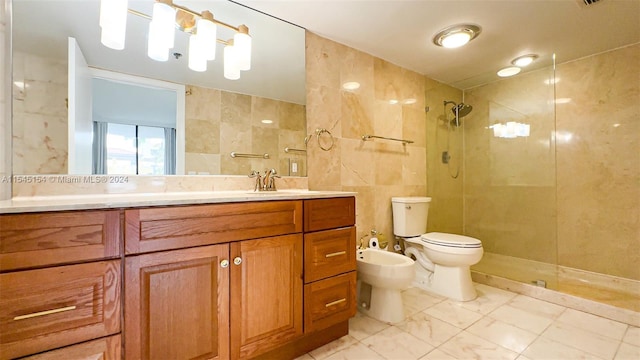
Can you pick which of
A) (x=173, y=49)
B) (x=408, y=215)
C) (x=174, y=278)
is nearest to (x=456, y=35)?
(x=408, y=215)

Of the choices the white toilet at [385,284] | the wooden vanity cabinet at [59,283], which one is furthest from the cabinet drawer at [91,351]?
the white toilet at [385,284]

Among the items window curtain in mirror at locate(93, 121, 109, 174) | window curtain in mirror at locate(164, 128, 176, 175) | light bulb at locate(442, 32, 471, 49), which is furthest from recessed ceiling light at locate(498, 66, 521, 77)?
window curtain in mirror at locate(93, 121, 109, 174)

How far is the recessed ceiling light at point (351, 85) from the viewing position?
2209mm

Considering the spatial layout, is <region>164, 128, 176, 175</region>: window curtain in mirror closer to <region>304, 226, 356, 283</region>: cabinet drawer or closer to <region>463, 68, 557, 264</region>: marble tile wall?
<region>304, 226, 356, 283</region>: cabinet drawer

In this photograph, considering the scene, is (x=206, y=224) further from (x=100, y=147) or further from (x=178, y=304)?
(x=100, y=147)

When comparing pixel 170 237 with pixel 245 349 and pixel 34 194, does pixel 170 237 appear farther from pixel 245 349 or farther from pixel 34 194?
pixel 34 194

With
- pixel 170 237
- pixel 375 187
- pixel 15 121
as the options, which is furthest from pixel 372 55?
pixel 15 121

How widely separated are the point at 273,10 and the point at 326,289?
1775mm

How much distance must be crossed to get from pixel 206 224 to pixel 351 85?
1666mm

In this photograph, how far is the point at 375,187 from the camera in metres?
2.42

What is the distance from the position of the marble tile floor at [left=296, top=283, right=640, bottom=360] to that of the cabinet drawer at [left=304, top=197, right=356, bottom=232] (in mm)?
718

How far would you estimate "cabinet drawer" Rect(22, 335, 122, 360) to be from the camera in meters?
0.85

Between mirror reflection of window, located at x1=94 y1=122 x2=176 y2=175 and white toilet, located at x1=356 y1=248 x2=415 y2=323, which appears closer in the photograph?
mirror reflection of window, located at x1=94 y1=122 x2=176 y2=175

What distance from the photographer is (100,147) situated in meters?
1.33
